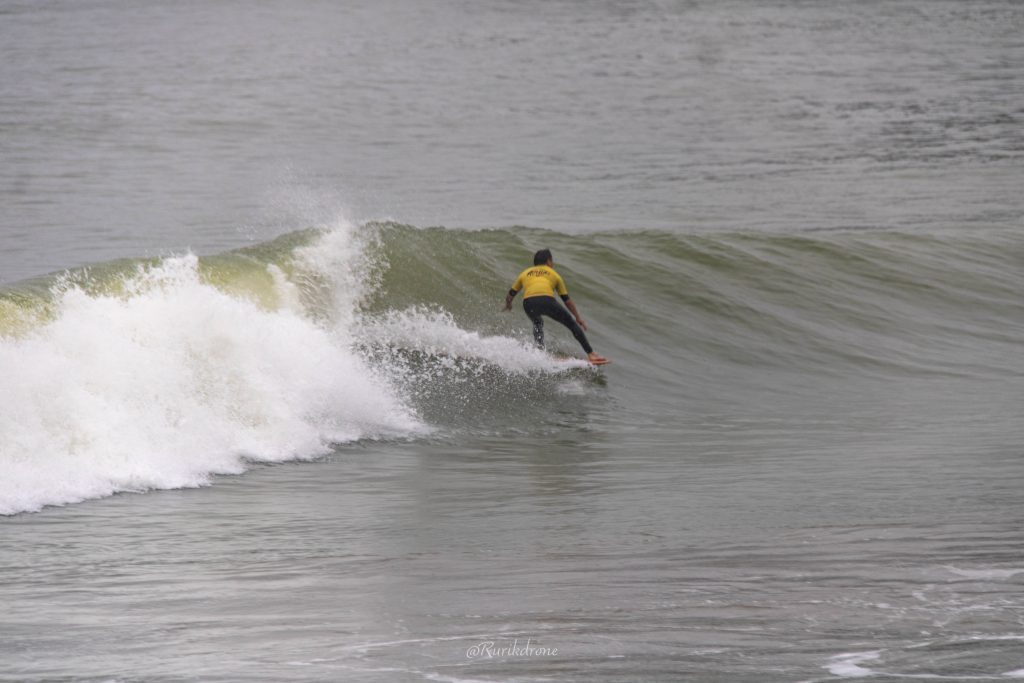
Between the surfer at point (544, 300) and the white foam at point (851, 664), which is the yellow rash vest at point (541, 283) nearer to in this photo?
the surfer at point (544, 300)

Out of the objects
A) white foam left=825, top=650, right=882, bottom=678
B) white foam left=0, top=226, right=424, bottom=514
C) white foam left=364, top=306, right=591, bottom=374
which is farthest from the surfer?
white foam left=825, top=650, right=882, bottom=678

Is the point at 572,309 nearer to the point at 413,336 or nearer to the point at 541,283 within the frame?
the point at 541,283

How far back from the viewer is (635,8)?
76.0 m

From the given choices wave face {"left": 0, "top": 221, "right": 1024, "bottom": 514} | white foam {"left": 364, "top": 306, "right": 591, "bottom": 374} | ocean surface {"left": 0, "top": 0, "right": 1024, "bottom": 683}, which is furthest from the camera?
white foam {"left": 364, "top": 306, "right": 591, "bottom": 374}

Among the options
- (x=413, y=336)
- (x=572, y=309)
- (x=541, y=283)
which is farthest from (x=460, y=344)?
(x=572, y=309)

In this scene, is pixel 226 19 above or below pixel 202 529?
above

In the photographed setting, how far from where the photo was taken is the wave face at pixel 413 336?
1079cm

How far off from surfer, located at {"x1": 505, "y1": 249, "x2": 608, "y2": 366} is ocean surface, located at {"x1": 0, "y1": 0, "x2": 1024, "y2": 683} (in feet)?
1.06

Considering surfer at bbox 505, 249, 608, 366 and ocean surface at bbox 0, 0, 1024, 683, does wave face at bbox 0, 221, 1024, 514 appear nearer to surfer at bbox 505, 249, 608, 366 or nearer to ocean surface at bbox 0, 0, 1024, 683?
ocean surface at bbox 0, 0, 1024, 683

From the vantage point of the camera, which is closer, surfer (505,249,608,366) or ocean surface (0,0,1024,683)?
ocean surface (0,0,1024,683)

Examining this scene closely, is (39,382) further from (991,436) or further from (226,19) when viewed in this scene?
(226,19)

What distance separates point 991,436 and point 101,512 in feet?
24.9

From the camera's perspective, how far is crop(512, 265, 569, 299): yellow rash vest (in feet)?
50.9

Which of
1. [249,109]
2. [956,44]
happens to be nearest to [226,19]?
[249,109]
